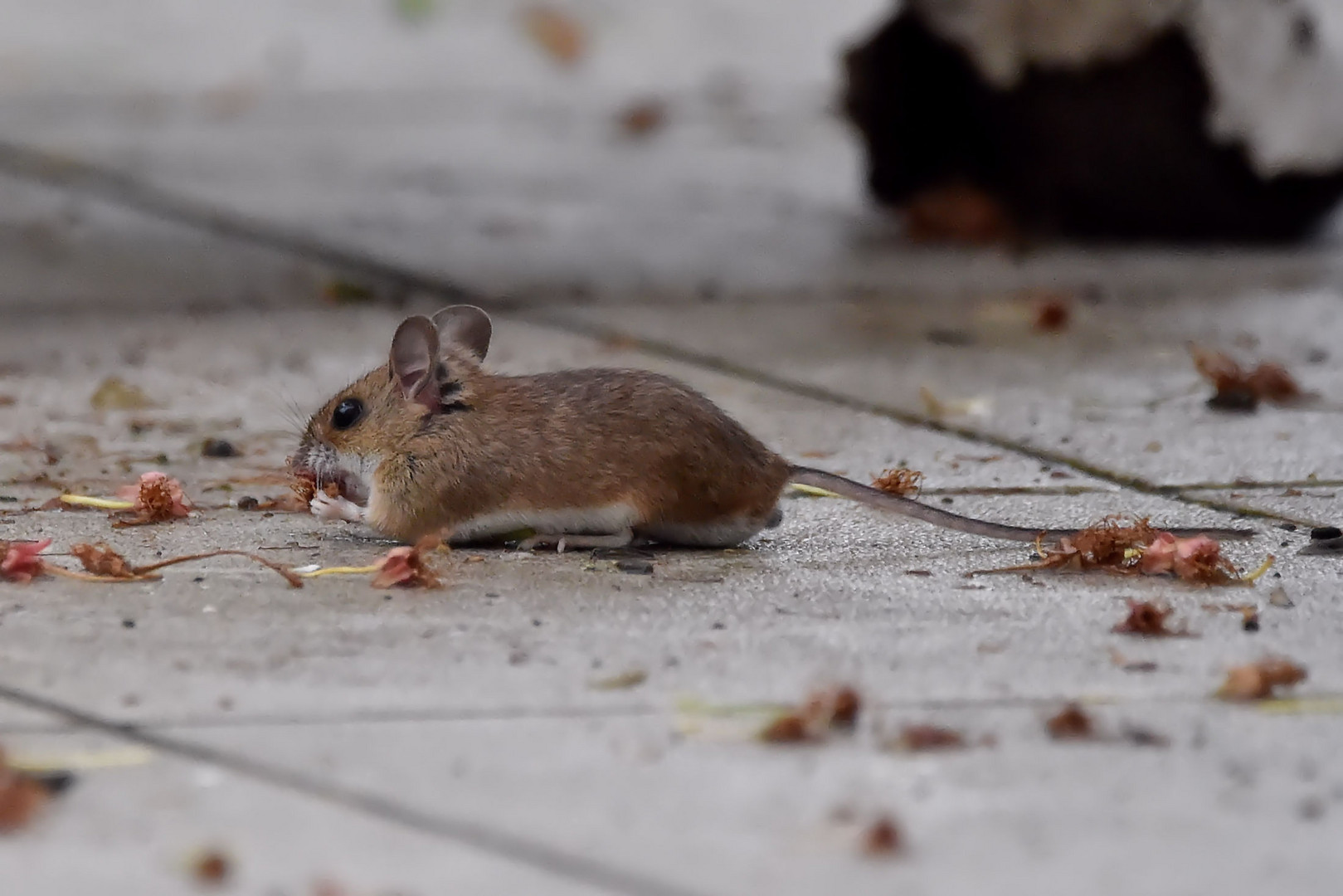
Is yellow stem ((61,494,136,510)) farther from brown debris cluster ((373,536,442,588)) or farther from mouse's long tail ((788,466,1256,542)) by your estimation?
mouse's long tail ((788,466,1256,542))

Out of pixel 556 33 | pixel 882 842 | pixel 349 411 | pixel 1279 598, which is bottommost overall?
pixel 882 842

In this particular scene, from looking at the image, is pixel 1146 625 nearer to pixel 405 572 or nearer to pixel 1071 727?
pixel 1071 727

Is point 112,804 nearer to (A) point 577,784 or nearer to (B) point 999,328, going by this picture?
(A) point 577,784

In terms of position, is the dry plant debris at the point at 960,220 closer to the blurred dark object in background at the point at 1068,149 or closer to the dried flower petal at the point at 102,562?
the blurred dark object in background at the point at 1068,149

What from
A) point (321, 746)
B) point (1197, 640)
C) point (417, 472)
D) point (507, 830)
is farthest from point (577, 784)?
point (417, 472)

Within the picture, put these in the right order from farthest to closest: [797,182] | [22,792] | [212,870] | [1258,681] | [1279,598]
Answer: [797,182] → [1279,598] → [1258,681] → [22,792] → [212,870]

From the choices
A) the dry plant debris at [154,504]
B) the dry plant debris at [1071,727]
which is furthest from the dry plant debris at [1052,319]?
the dry plant debris at [1071,727]

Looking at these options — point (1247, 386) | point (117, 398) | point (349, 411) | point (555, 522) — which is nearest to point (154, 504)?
point (349, 411)
